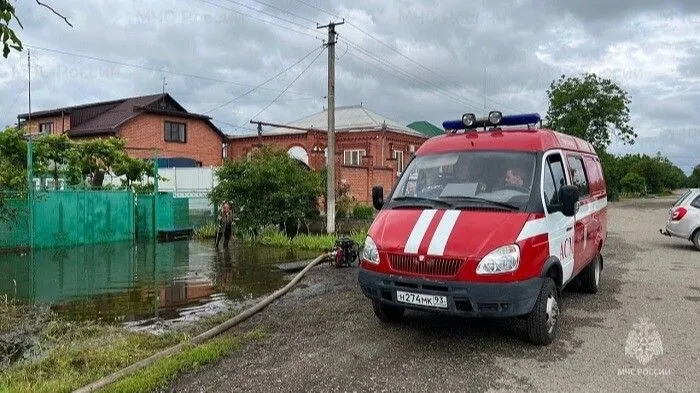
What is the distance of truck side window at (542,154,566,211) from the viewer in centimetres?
603

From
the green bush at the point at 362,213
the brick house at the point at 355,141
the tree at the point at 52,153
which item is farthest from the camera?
the brick house at the point at 355,141

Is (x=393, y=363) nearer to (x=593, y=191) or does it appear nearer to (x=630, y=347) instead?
(x=630, y=347)

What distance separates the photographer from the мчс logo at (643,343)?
558 centimetres

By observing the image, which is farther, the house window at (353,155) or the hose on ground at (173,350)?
the house window at (353,155)

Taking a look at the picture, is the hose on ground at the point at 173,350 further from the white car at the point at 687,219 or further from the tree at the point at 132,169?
the tree at the point at 132,169

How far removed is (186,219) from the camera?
21016 millimetres

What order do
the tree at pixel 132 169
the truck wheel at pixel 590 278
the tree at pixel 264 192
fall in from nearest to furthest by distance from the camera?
the truck wheel at pixel 590 278 → the tree at pixel 264 192 → the tree at pixel 132 169

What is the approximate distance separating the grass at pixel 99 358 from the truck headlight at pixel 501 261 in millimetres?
2841

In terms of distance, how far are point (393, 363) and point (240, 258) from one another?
9.98 meters

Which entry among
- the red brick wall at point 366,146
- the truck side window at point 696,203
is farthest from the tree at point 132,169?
the truck side window at point 696,203

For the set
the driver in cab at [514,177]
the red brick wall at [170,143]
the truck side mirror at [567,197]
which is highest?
the red brick wall at [170,143]

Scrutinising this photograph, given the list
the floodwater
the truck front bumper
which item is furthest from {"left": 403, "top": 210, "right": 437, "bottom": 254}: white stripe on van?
the floodwater

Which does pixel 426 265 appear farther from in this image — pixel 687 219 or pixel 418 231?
pixel 687 219

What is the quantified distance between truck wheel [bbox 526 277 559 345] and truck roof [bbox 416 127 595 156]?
1.59 metres
